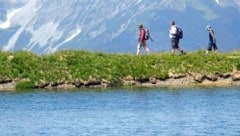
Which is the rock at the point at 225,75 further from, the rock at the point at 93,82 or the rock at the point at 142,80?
the rock at the point at 93,82

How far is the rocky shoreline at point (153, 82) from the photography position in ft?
195

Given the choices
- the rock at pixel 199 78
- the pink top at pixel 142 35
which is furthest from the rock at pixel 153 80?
the pink top at pixel 142 35

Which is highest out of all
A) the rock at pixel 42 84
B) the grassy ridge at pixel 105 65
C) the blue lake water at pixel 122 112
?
the grassy ridge at pixel 105 65

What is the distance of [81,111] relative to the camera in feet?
147

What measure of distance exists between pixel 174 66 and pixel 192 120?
21.6m

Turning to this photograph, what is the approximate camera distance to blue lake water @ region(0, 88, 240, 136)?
3681 cm

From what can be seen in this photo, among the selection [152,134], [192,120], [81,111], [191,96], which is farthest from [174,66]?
[152,134]

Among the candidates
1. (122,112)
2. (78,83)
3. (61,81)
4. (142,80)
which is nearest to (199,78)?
(142,80)

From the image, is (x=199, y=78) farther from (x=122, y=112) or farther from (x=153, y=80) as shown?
(x=122, y=112)

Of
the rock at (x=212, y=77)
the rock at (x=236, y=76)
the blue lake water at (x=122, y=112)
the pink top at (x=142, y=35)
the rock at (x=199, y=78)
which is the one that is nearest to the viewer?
the blue lake water at (x=122, y=112)

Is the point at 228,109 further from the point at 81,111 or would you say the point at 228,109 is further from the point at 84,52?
the point at 84,52

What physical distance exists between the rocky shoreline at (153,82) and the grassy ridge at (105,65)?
28 centimetres

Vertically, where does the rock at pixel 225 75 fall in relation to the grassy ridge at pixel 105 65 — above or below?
below

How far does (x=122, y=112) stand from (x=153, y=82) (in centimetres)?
1649
